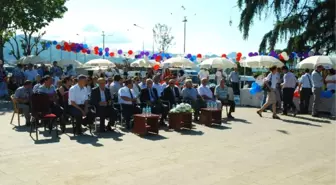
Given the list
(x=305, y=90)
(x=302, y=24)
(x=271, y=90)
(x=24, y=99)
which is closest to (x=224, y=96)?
(x=271, y=90)

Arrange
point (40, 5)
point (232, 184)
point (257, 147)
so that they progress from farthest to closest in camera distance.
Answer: point (40, 5) < point (257, 147) < point (232, 184)

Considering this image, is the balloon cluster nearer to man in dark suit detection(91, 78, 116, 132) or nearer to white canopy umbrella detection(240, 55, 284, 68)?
white canopy umbrella detection(240, 55, 284, 68)

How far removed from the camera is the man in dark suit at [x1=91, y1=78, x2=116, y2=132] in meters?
9.42

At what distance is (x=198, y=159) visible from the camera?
6621 mm

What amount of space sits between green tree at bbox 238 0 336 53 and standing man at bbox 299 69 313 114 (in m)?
8.99

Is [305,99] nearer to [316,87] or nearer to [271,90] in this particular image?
[316,87]

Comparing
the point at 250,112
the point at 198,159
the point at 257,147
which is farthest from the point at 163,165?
the point at 250,112

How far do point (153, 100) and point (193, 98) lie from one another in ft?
4.80

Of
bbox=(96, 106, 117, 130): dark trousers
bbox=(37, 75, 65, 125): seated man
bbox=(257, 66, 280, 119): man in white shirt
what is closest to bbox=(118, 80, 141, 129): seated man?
bbox=(96, 106, 117, 130): dark trousers

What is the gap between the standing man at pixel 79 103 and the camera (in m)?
8.97

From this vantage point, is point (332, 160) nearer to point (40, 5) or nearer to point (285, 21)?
point (285, 21)

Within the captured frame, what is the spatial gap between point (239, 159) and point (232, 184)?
1.51 m

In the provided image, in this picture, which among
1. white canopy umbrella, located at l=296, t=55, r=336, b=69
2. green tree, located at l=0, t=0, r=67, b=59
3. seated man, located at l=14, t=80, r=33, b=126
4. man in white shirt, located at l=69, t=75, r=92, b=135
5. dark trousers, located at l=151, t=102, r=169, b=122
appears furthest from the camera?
green tree, located at l=0, t=0, r=67, b=59

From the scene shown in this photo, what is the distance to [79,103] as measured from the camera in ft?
30.2
